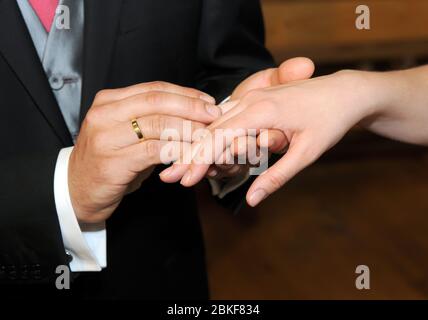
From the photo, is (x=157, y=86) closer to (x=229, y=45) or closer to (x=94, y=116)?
(x=94, y=116)

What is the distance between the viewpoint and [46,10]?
0.99 m

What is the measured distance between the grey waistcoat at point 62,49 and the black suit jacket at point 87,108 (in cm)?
4

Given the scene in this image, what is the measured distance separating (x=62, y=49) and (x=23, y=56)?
0.27 feet

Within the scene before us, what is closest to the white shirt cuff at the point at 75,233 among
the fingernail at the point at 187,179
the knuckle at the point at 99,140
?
the knuckle at the point at 99,140

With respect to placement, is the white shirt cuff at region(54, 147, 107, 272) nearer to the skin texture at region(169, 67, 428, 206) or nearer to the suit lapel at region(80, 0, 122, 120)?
the suit lapel at region(80, 0, 122, 120)

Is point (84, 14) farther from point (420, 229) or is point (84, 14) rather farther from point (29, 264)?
point (420, 229)

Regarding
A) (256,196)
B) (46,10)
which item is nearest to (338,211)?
(256,196)

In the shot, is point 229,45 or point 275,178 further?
point 229,45

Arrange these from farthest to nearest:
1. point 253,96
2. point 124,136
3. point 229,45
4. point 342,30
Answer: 1. point 342,30
2. point 229,45
3. point 253,96
4. point 124,136

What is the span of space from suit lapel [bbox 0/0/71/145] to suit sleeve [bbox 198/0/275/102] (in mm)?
361

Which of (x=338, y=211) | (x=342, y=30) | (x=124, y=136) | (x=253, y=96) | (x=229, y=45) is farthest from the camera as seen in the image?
(x=342, y=30)

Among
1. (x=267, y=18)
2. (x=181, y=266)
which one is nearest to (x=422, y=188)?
(x=267, y=18)

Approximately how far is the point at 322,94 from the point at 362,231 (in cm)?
187

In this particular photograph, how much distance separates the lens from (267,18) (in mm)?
2953
